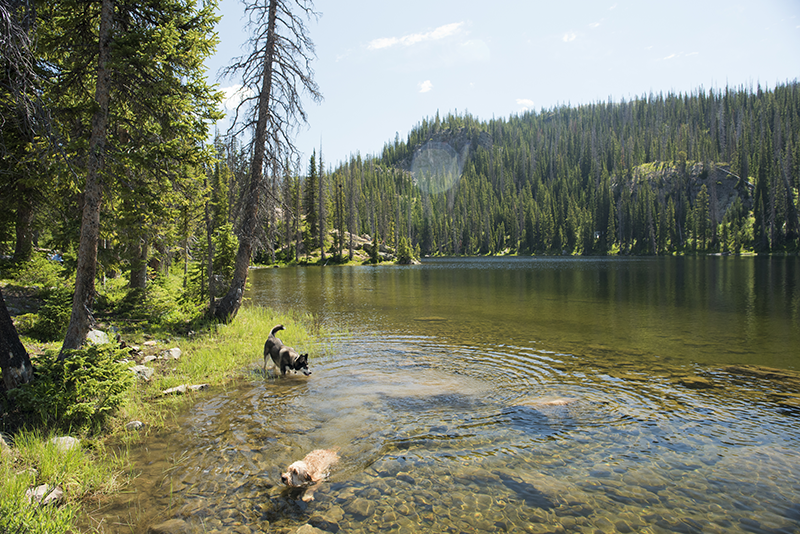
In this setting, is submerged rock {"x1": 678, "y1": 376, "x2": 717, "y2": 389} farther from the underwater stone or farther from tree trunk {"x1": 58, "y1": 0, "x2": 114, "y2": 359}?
tree trunk {"x1": 58, "y1": 0, "x2": 114, "y2": 359}

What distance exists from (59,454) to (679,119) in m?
216

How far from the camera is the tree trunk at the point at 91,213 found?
8.13 m

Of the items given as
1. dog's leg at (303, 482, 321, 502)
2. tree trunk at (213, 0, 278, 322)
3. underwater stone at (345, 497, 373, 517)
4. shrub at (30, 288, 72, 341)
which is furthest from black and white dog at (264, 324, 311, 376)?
tree trunk at (213, 0, 278, 322)

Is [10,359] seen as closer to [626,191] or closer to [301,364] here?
[301,364]

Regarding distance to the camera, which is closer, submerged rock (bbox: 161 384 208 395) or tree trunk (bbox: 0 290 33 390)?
tree trunk (bbox: 0 290 33 390)

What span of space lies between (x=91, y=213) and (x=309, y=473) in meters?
7.27

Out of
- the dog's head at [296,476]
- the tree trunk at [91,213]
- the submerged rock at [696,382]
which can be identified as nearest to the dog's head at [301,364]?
the tree trunk at [91,213]

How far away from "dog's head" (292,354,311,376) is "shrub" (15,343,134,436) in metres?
3.83

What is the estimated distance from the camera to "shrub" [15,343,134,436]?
6027 mm

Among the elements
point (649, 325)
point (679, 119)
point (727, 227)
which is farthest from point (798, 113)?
point (649, 325)

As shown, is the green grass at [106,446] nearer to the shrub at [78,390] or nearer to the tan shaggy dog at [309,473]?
the shrub at [78,390]

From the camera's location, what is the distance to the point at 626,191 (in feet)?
429

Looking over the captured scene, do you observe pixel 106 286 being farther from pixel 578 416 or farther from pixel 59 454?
pixel 578 416

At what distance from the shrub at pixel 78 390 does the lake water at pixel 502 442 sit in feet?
4.03
